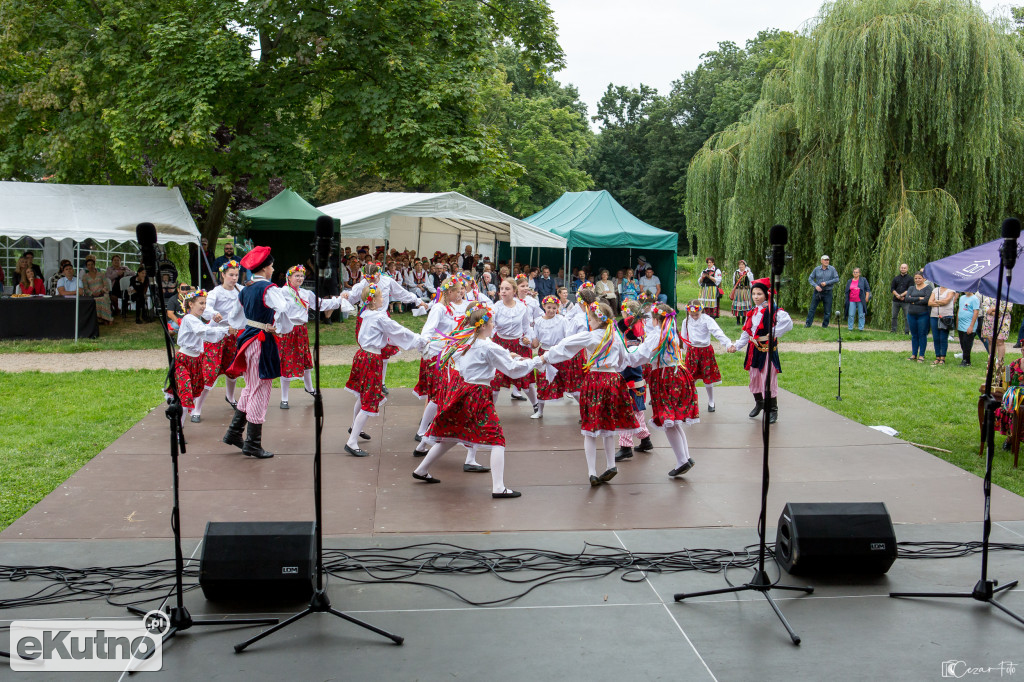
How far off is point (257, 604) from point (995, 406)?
4.45 metres

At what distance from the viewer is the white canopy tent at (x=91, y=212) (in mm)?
16219

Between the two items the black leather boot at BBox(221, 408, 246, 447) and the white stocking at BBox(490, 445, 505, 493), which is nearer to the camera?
the white stocking at BBox(490, 445, 505, 493)

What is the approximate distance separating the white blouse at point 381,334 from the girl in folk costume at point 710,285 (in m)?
13.4

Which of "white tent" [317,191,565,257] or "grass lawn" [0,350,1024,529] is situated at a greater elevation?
"white tent" [317,191,565,257]

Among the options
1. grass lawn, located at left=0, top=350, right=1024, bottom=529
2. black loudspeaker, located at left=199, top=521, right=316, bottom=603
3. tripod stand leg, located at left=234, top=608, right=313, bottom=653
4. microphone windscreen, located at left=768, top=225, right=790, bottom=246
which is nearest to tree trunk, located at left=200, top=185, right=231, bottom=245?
grass lawn, located at left=0, top=350, right=1024, bottom=529

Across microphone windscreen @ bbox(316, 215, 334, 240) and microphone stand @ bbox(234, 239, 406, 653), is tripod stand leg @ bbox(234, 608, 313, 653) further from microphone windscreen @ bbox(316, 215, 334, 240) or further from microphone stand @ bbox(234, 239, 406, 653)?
microphone windscreen @ bbox(316, 215, 334, 240)

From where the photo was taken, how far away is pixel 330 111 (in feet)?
57.6

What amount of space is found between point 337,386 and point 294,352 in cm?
257

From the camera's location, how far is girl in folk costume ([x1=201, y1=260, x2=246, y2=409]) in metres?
9.62

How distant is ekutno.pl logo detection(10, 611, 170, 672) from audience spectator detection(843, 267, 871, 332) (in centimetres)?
1677

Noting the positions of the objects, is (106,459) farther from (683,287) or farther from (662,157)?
(662,157)

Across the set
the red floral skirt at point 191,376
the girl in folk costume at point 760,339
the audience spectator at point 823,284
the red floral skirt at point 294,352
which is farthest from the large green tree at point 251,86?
the girl in folk costume at point 760,339

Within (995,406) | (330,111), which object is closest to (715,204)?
(330,111)

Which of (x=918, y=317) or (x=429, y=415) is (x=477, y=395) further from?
(x=918, y=317)
